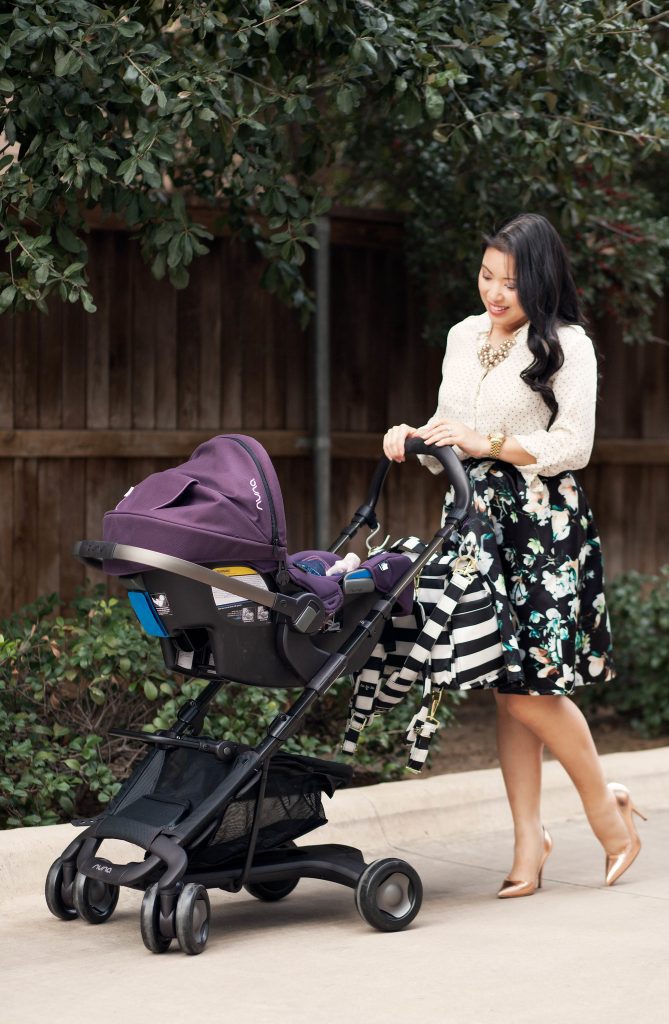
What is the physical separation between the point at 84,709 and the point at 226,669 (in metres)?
1.65

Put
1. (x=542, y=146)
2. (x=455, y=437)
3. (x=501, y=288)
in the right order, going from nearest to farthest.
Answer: (x=455, y=437) → (x=501, y=288) → (x=542, y=146)

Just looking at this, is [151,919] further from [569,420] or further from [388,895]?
[569,420]

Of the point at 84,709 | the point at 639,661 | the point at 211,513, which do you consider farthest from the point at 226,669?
the point at 639,661

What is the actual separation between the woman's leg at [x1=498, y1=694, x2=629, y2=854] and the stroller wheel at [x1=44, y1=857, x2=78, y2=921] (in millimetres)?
1415

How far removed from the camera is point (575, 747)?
14.6ft

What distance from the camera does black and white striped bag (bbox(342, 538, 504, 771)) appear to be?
13.7 feet

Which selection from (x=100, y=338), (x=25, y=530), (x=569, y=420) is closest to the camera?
(x=569, y=420)

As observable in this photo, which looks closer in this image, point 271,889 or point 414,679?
point 414,679

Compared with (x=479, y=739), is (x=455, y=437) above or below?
above

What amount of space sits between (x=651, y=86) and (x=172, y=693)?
294 cm

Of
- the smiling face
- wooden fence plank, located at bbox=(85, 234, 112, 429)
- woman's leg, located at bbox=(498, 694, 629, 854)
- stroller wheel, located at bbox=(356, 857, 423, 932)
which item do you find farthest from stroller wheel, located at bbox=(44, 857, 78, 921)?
wooden fence plank, located at bbox=(85, 234, 112, 429)

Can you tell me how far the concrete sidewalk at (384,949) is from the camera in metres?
3.47

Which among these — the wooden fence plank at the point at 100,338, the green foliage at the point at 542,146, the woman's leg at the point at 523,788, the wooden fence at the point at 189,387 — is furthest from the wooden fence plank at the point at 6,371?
the woman's leg at the point at 523,788

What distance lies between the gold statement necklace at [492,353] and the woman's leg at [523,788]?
3.35 feet
